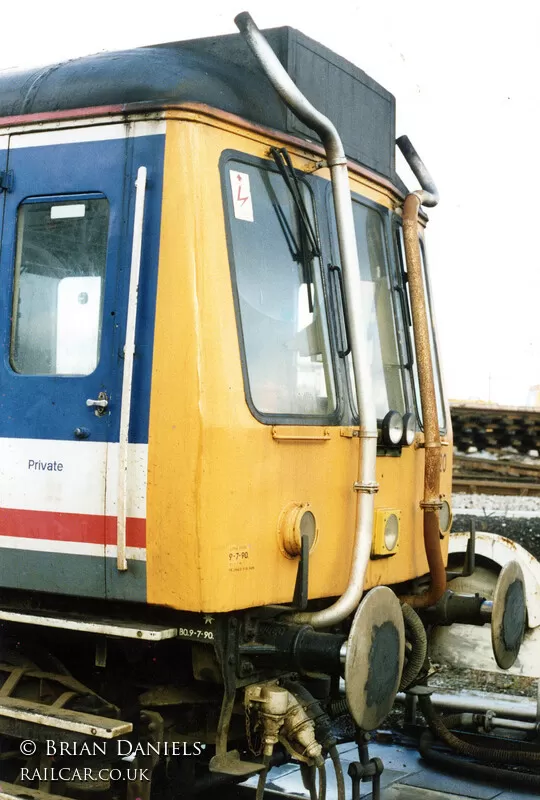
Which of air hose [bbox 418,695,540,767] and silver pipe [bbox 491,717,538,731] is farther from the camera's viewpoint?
silver pipe [bbox 491,717,538,731]

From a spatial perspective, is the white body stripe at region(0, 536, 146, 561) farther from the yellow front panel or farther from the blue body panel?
the blue body panel

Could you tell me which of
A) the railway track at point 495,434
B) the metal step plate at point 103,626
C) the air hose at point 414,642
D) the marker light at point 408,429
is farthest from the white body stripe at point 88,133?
the railway track at point 495,434

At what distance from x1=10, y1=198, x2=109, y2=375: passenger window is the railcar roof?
17.9 inches

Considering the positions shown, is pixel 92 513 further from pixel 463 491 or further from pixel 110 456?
pixel 463 491

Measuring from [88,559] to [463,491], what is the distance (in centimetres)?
1028

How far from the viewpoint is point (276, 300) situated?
15.3 ft

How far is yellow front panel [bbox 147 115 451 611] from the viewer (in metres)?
4.12

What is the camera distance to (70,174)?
4.53 meters

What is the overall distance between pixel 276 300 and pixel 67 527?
130cm

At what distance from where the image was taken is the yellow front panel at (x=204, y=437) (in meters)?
4.12

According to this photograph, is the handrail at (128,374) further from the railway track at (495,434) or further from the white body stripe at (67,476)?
the railway track at (495,434)

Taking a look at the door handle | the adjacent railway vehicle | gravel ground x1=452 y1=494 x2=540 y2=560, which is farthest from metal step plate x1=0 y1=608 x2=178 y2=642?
gravel ground x1=452 y1=494 x2=540 y2=560

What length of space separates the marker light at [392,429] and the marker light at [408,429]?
0.06m

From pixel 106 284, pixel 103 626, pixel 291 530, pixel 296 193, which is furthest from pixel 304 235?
pixel 103 626
